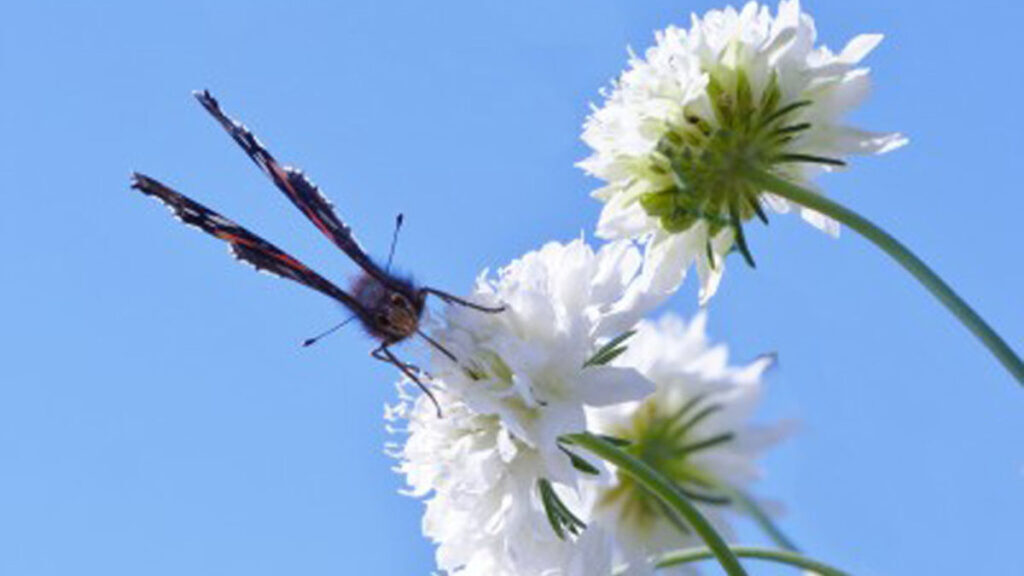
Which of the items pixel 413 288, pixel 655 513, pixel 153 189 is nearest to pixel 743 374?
pixel 655 513

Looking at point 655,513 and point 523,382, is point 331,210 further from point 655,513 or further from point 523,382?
point 655,513

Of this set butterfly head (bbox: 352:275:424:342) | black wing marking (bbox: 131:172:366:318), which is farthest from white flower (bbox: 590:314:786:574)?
black wing marking (bbox: 131:172:366:318)

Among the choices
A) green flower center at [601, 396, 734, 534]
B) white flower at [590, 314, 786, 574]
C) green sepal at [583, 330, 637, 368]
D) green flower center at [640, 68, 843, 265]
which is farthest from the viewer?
green flower center at [601, 396, 734, 534]

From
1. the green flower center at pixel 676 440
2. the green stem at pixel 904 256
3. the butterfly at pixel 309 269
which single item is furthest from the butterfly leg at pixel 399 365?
the green flower center at pixel 676 440

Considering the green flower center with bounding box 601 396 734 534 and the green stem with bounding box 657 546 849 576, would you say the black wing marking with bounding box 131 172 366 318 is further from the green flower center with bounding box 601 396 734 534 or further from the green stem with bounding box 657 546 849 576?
the green flower center with bounding box 601 396 734 534

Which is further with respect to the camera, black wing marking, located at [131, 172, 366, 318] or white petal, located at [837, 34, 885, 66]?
white petal, located at [837, 34, 885, 66]

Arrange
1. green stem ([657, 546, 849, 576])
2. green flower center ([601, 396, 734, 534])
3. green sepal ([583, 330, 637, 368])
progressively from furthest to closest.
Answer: green flower center ([601, 396, 734, 534]) < green sepal ([583, 330, 637, 368]) < green stem ([657, 546, 849, 576])

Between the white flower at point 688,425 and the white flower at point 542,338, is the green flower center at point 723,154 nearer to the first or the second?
the white flower at point 542,338
